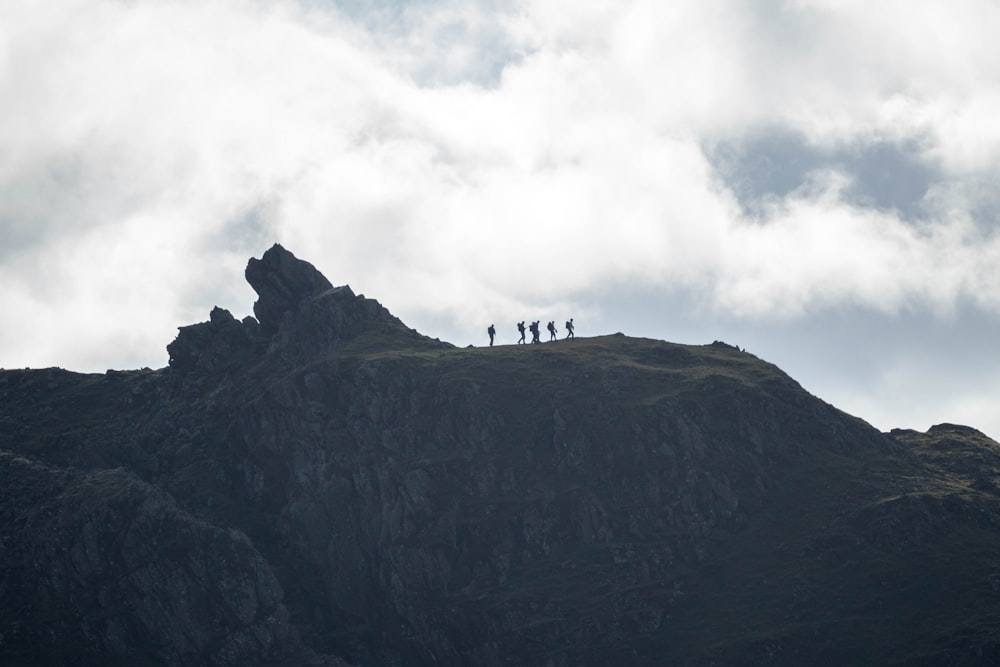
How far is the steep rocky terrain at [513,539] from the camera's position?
158 metres

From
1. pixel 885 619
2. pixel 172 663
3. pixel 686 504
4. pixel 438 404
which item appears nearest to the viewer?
pixel 885 619

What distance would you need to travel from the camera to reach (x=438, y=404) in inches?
7776

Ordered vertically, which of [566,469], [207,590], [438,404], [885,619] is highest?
[438,404]

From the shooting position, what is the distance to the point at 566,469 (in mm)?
188000

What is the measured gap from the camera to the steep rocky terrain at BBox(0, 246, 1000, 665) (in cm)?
15850

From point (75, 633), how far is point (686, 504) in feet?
303

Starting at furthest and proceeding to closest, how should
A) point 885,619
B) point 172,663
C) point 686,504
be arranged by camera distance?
1. point 686,504
2. point 172,663
3. point 885,619

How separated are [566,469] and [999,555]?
65.8 meters

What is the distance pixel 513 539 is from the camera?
584 ft

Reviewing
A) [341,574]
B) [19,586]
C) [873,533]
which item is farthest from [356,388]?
[873,533]

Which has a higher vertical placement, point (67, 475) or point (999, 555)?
point (67, 475)

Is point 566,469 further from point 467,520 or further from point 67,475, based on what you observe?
point 67,475

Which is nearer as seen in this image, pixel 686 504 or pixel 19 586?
pixel 19 586

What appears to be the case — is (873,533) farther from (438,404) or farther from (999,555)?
(438,404)
